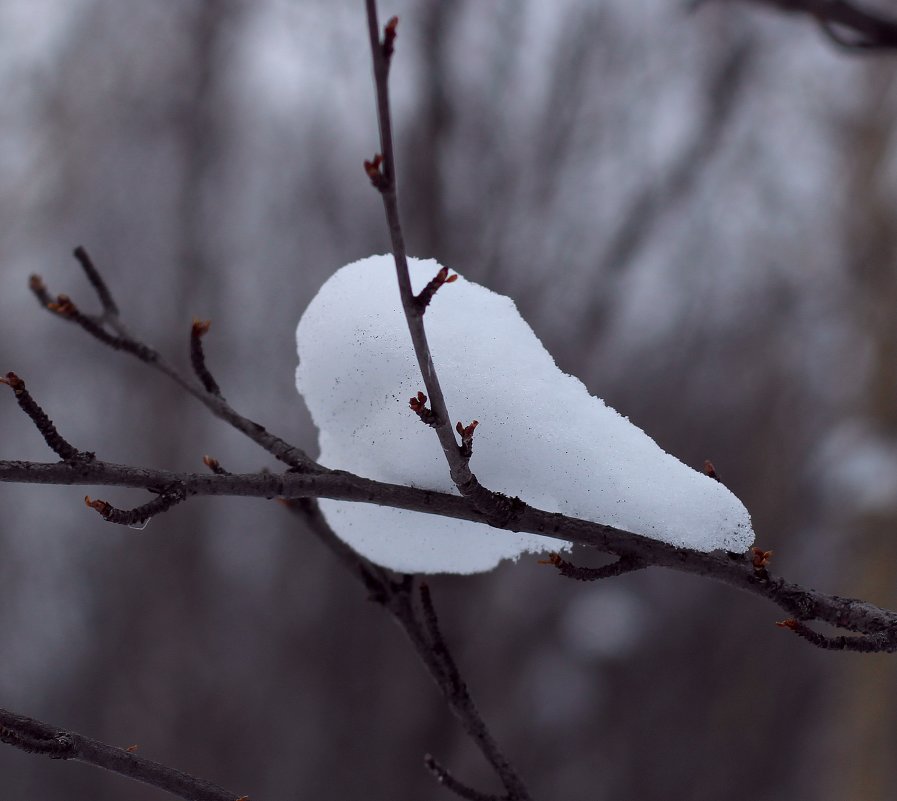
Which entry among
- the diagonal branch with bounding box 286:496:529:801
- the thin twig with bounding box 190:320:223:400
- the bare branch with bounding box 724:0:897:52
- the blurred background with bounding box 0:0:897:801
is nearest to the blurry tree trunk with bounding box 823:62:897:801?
the blurred background with bounding box 0:0:897:801

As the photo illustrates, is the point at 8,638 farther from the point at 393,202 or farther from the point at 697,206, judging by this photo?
the point at 393,202

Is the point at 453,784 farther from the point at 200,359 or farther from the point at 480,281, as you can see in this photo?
the point at 480,281

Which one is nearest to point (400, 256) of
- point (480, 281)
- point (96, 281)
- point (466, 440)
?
point (466, 440)

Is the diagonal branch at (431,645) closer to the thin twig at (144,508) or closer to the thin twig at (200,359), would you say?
the thin twig at (200,359)

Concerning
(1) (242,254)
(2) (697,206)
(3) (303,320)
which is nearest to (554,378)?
(3) (303,320)

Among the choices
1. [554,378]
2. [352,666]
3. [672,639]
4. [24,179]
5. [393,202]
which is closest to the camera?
[393,202]

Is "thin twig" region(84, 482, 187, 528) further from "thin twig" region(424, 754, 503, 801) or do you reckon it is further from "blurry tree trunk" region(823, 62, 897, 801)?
"blurry tree trunk" region(823, 62, 897, 801)
